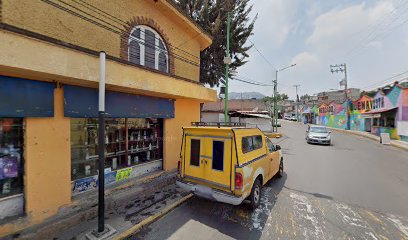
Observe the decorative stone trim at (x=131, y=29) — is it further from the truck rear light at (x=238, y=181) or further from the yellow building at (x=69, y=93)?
the truck rear light at (x=238, y=181)

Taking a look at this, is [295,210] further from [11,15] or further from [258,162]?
[11,15]

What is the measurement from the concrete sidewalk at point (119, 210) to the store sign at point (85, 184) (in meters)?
0.16

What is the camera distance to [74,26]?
452 cm

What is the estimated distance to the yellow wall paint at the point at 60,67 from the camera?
9.92 ft

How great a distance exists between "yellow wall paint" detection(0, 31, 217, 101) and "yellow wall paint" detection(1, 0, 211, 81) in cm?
87

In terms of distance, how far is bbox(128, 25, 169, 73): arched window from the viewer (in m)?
6.14

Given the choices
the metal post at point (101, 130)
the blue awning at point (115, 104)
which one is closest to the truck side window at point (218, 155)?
the metal post at point (101, 130)

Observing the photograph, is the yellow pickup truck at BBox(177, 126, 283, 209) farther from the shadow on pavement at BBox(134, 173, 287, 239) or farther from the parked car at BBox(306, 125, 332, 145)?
the parked car at BBox(306, 125, 332, 145)

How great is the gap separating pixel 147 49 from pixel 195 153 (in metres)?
4.21

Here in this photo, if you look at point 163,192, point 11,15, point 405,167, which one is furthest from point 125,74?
point 405,167

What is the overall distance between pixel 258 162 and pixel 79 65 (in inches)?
189

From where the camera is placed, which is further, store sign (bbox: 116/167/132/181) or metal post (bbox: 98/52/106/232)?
store sign (bbox: 116/167/132/181)

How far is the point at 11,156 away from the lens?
3754 mm

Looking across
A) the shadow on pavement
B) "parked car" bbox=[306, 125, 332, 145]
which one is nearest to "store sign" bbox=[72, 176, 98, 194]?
the shadow on pavement
